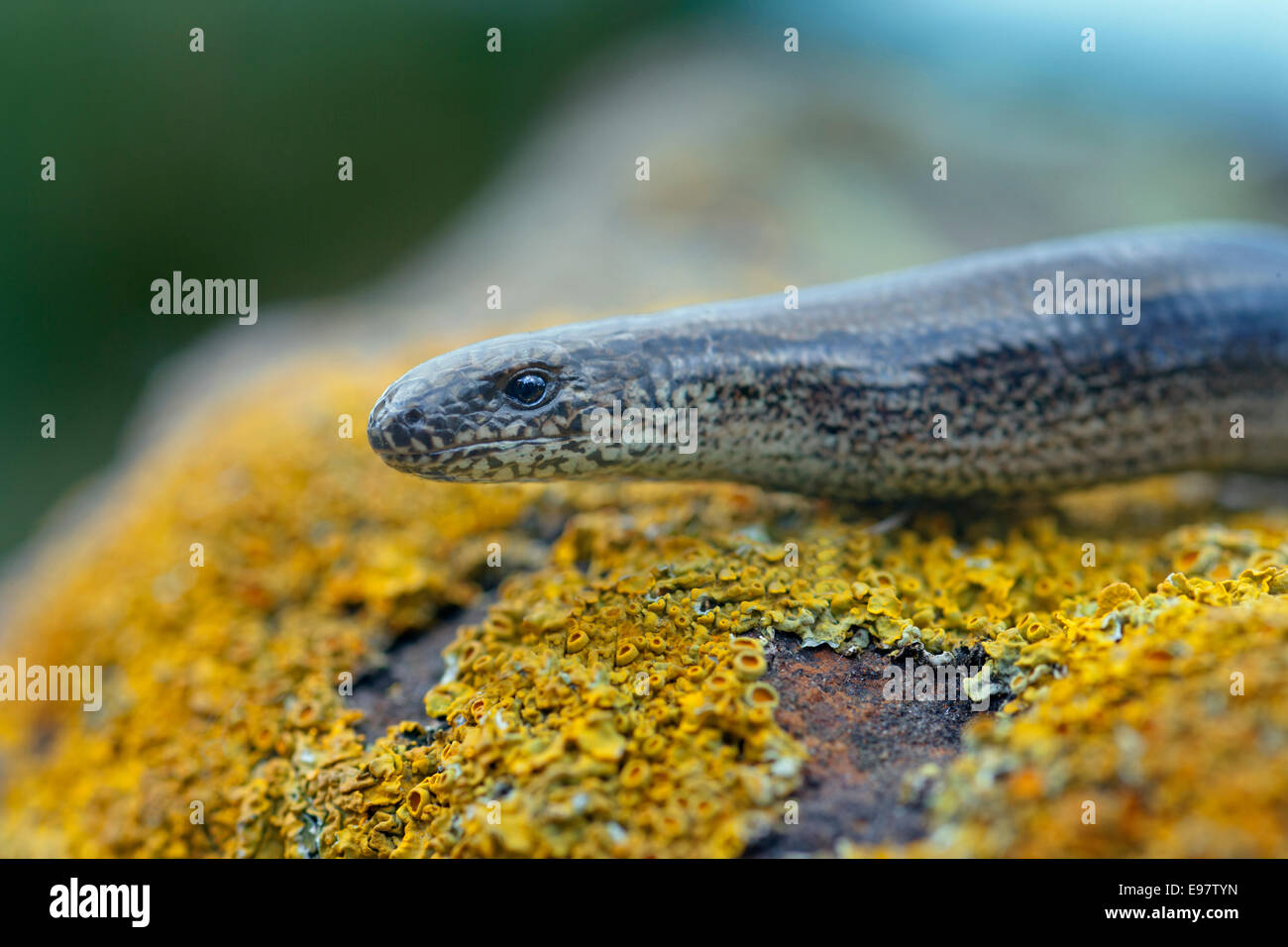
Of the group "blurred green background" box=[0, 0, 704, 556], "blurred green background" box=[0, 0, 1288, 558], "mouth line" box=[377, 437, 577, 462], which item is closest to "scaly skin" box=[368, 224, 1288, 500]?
"mouth line" box=[377, 437, 577, 462]

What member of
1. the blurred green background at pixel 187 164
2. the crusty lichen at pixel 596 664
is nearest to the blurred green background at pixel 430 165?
the blurred green background at pixel 187 164

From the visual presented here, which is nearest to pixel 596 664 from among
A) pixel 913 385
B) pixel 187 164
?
pixel 913 385

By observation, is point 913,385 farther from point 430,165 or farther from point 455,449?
point 430,165

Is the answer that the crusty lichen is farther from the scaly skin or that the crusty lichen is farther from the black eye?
the black eye

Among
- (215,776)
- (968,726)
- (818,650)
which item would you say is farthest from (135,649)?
(968,726)
